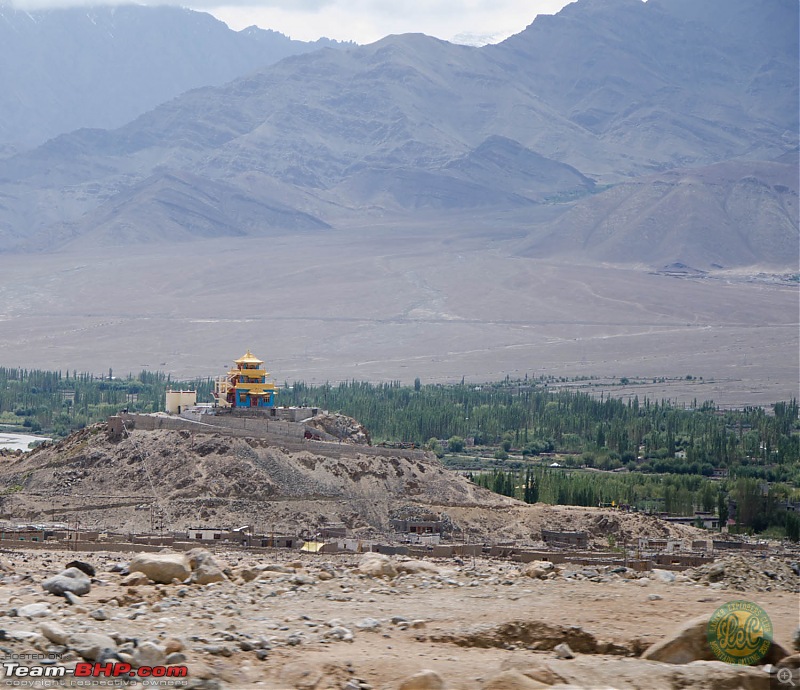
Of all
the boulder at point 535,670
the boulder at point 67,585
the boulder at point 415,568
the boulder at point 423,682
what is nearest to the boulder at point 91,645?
the boulder at point 423,682

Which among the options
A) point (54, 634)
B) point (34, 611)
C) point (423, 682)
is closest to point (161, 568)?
point (34, 611)

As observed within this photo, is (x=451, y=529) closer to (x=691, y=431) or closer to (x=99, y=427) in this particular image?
(x=99, y=427)

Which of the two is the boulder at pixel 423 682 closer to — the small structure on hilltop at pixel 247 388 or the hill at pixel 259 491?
the hill at pixel 259 491

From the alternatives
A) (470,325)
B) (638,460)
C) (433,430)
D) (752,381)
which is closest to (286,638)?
(638,460)

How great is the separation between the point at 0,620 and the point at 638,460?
71.9m

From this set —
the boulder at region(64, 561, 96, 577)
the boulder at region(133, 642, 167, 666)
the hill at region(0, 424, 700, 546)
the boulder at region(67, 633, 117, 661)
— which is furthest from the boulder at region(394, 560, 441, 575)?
the hill at region(0, 424, 700, 546)

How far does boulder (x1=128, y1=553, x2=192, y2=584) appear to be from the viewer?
24.8m

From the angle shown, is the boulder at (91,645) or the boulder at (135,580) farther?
the boulder at (135,580)

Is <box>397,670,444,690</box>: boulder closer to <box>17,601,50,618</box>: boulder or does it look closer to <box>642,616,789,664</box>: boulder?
<box>642,616,789,664</box>: boulder

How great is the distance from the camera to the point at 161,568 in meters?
24.9

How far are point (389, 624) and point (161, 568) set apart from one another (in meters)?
4.89

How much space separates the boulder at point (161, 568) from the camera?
81.4 feet

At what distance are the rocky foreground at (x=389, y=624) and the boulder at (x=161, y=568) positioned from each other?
0.8 inches

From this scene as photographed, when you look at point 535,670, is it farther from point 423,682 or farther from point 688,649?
point 688,649
